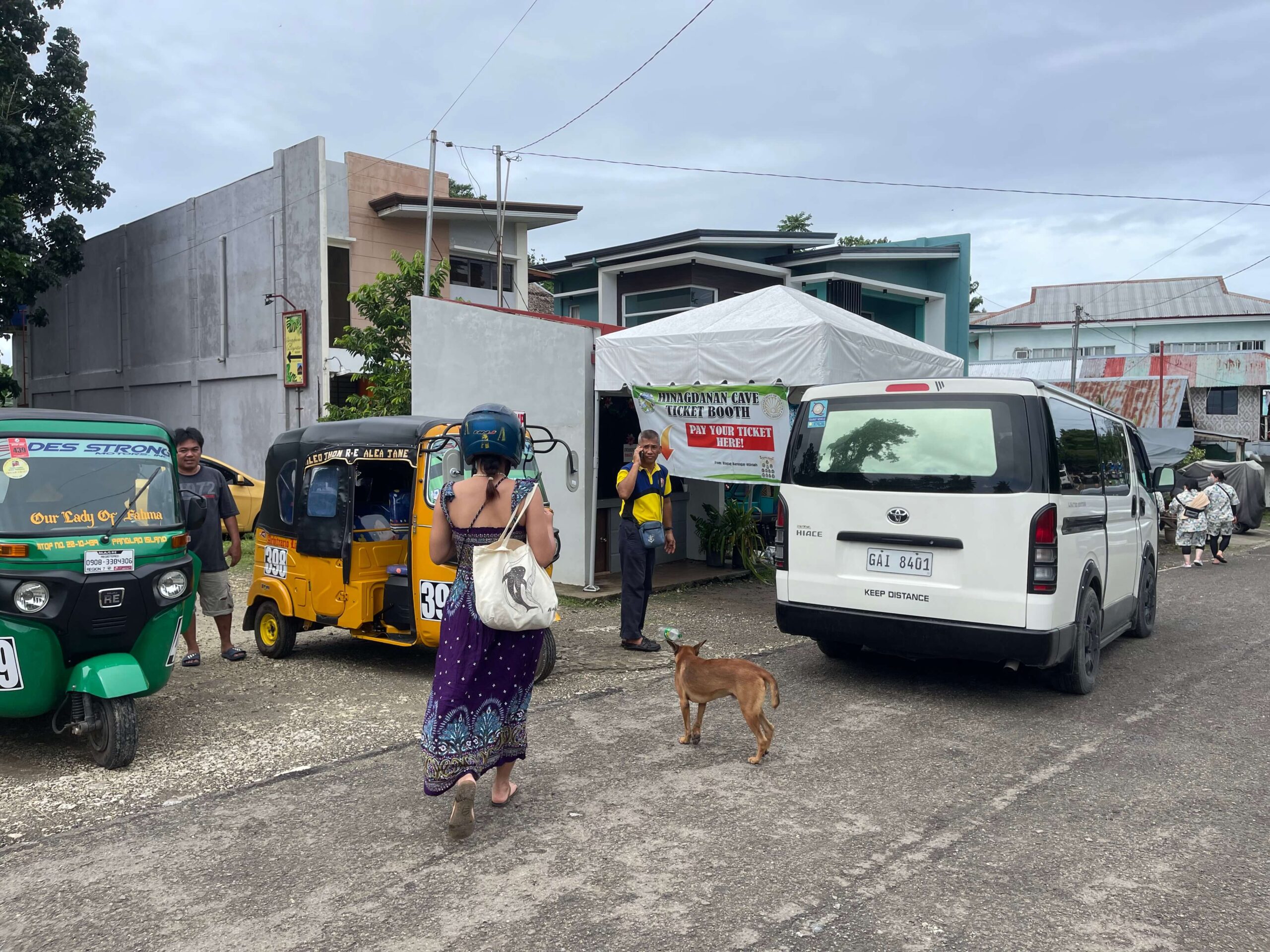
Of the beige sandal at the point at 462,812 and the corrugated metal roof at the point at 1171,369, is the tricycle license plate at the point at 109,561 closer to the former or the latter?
the beige sandal at the point at 462,812

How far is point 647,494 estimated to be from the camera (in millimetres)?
7875

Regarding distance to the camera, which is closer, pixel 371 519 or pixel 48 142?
pixel 371 519

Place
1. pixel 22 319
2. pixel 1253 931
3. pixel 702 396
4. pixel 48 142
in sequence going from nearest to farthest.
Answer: pixel 1253 931 < pixel 702 396 < pixel 48 142 < pixel 22 319

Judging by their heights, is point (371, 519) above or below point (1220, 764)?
above

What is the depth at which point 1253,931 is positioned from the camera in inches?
131

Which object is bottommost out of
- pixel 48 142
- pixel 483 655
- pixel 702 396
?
pixel 483 655

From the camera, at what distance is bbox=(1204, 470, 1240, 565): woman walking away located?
52.5 feet

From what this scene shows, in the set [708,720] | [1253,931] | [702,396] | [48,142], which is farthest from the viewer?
[48,142]

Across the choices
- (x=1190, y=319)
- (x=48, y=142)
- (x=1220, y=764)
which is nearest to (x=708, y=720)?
(x=1220, y=764)

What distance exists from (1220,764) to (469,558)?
4.08 metres

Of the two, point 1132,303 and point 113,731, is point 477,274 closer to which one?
point 113,731

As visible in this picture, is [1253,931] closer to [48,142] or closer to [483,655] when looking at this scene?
[483,655]

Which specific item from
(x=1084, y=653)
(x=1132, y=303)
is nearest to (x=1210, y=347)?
(x=1132, y=303)

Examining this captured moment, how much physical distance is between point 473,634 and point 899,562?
3207 millimetres
